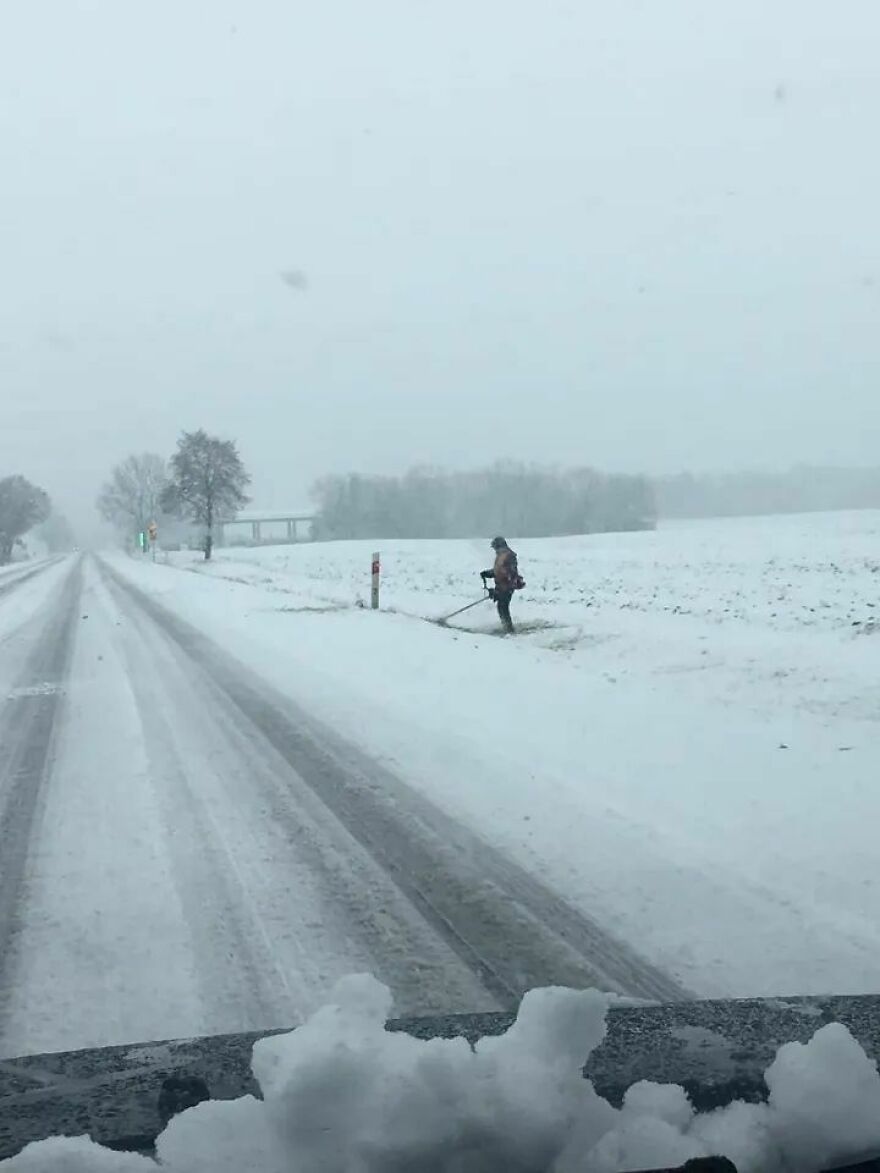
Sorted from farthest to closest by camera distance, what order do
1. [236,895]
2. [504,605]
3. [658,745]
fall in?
[504,605] < [658,745] < [236,895]

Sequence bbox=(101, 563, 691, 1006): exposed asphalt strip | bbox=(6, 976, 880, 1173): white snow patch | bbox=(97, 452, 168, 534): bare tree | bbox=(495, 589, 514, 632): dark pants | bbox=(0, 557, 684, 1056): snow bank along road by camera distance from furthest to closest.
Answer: bbox=(97, 452, 168, 534): bare tree < bbox=(495, 589, 514, 632): dark pants < bbox=(101, 563, 691, 1006): exposed asphalt strip < bbox=(0, 557, 684, 1056): snow bank along road < bbox=(6, 976, 880, 1173): white snow patch

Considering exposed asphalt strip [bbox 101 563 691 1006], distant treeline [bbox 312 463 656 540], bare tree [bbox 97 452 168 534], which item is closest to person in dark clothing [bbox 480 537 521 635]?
exposed asphalt strip [bbox 101 563 691 1006]

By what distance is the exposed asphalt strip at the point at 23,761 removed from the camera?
5.19 meters

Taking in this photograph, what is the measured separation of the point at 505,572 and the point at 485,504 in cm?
3960

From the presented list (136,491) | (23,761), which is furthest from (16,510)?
(23,761)

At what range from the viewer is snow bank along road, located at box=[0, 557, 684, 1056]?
4.13 metres

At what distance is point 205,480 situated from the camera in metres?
53.3

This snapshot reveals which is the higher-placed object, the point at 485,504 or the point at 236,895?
the point at 485,504

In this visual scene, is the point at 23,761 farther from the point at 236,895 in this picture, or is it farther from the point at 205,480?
the point at 205,480

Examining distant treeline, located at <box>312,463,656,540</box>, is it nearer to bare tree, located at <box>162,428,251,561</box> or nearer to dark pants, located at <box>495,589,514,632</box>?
bare tree, located at <box>162,428,251,561</box>

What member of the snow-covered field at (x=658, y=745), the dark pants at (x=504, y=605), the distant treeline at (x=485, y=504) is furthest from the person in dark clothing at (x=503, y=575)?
the distant treeline at (x=485, y=504)

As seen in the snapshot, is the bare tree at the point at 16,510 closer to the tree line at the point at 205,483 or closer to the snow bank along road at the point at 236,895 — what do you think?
the tree line at the point at 205,483

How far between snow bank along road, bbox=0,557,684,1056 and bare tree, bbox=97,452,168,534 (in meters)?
59.6

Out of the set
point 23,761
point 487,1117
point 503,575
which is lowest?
point 23,761
